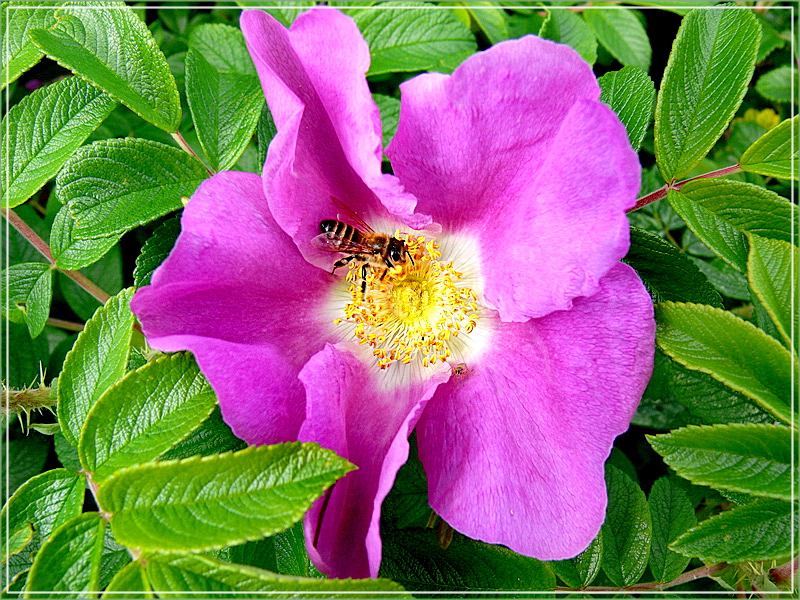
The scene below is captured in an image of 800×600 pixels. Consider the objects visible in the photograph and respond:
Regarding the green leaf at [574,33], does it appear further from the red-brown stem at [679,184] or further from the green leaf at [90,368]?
the green leaf at [90,368]

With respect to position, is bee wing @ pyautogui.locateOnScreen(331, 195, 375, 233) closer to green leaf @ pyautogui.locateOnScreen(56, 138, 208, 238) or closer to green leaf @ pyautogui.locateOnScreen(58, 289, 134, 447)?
green leaf @ pyautogui.locateOnScreen(56, 138, 208, 238)

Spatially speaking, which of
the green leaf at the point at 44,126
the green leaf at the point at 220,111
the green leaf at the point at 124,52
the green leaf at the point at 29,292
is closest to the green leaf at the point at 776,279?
the green leaf at the point at 220,111

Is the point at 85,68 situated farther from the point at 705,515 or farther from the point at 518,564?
the point at 705,515

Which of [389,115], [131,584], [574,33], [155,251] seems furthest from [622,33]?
[131,584]

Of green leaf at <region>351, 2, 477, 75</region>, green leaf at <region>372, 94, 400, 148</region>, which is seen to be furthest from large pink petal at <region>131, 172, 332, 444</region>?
green leaf at <region>351, 2, 477, 75</region>

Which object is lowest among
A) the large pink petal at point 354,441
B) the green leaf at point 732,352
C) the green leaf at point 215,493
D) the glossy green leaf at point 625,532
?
the glossy green leaf at point 625,532

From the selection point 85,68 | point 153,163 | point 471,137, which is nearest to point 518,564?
point 471,137
